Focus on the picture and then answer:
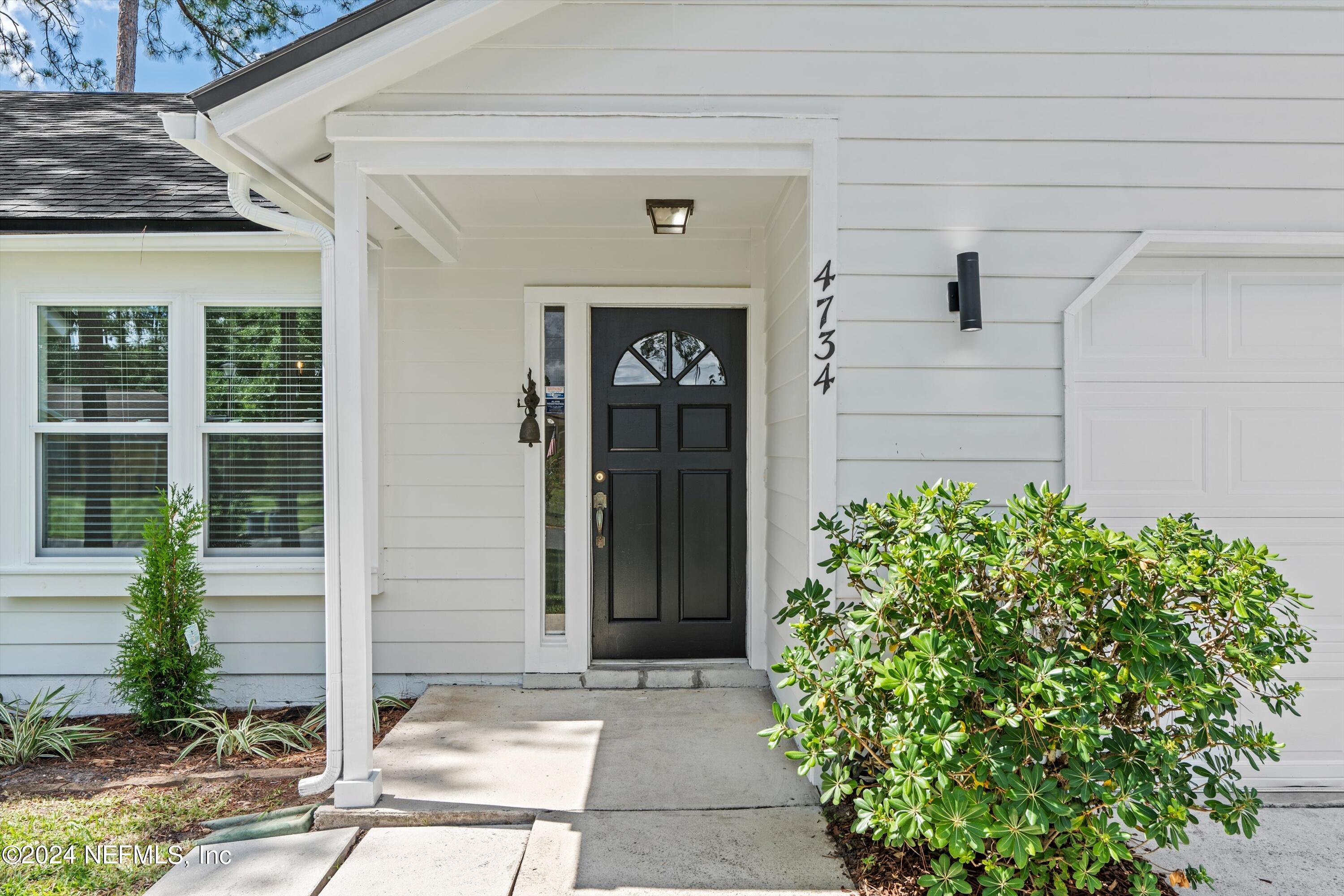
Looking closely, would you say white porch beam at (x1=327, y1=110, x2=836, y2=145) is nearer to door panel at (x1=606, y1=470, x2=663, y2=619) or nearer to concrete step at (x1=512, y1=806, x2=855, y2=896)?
door panel at (x1=606, y1=470, x2=663, y2=619)

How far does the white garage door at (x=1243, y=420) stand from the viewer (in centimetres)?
291

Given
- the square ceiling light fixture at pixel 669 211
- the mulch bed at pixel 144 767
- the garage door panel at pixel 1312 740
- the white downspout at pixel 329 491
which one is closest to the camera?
the white downspout at pixel 329 491

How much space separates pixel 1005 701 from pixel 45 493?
4387 millimetres

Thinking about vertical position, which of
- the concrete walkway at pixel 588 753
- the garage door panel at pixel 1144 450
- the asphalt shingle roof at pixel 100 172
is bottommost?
the concrete walkway at pixel 588 753

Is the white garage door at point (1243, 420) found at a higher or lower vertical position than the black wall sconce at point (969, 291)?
lower

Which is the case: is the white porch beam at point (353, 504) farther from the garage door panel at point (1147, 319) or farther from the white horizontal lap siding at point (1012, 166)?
the garage door panel at point (1147, 319)

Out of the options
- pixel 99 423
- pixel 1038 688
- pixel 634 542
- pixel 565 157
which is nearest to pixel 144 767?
pixel 99 423

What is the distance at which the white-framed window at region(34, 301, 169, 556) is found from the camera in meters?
3.91

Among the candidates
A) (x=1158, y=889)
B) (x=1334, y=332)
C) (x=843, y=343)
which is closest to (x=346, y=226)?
(x=843, y=343)

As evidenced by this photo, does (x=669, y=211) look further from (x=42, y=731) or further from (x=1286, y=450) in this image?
(x=42, y=731)

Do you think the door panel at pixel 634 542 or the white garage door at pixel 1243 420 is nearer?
the white garage door at pixel 1243 420

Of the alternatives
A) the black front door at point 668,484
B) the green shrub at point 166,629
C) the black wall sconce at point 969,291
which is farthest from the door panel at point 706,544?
the green shrub at point 166,629

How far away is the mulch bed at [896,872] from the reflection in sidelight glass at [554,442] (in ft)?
6.61

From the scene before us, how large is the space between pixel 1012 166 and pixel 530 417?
95.3 inches
